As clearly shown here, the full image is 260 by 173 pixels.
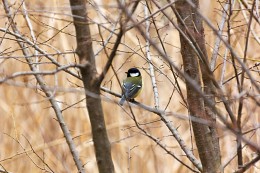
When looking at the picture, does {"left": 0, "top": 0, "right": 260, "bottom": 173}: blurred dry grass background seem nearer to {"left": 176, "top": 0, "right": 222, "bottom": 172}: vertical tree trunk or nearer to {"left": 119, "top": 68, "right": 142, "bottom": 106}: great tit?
{"left": 119, "top": 68, "right": 142, "bottom": 106}: great tit

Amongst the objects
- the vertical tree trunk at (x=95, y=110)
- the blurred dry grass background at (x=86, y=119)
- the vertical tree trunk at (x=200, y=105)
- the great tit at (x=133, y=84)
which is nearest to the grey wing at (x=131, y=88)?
the great tit at (x=133, y=84)

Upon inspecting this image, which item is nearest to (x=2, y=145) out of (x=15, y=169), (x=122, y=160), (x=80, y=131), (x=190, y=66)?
(x=15, y=169)

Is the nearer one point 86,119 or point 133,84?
point 133,84

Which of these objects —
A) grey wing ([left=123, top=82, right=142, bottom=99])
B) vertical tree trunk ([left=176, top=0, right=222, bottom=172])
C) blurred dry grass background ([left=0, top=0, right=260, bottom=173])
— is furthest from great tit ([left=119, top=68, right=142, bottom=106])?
vertical tree trunk ([left=176, top=0, right=222, bottom=172])

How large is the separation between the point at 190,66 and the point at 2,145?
8.19 ft

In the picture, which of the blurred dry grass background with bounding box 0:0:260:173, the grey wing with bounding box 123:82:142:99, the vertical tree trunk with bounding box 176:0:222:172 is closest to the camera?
the vertical tree trunk with bounding box 176:0:222:172

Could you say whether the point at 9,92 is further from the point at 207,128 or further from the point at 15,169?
the point at 207,128

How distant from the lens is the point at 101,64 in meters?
4.28

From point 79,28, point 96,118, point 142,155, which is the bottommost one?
point 142,155

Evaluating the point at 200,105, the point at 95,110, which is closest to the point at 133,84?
the point at 200,105

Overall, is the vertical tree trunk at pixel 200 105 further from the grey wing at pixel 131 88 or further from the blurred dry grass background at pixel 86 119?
the blurred dry grass background at pixel 86 119

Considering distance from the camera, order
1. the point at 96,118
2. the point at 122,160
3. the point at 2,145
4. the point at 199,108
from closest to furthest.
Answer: the point at 96,118 < the point at 199,108 < the point at 122,160 < the point at 2,145

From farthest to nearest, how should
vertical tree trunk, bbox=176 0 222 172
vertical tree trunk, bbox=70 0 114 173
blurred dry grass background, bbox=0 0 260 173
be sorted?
blurred dry grass background, bbox=0 0 260 173 < vertical tree trunk, bbox=176 0 222 172 < vertical tree trunk, bbox=70 0 114 173

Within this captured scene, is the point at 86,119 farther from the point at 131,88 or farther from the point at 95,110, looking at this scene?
the point at 95,110
